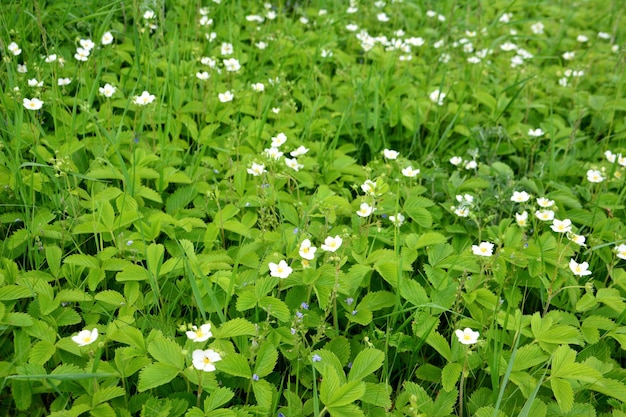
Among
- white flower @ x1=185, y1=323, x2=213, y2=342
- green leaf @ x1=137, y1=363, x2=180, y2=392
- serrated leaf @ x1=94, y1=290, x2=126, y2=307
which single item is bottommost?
serrated leaf @ x1=94, y1=290, x2=126, y2=307

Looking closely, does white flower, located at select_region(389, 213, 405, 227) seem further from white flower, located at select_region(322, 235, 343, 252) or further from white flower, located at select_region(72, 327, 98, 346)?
white flower, located at select_region(72, 327, 98, 346)

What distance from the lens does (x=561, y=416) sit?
6.30 ft

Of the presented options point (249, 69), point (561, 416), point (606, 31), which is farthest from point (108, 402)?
point (606, 31)

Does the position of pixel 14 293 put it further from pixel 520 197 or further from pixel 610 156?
pixel 610 156

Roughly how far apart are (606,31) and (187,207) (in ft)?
12.8

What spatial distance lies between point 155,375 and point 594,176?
7.54ft

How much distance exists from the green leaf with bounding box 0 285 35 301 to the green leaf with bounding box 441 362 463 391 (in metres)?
1.40

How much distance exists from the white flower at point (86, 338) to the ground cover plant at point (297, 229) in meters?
0.02

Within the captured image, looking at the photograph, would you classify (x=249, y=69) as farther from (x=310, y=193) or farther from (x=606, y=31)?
(x=606, y=31)

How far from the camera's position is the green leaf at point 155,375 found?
1726 millimetres

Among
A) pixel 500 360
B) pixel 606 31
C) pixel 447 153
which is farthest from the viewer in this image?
pixel 606 31

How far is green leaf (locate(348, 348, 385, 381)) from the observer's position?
1.88 meters

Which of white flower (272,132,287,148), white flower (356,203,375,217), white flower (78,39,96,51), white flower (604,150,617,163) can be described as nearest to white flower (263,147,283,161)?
white flower (272,132,287,148)

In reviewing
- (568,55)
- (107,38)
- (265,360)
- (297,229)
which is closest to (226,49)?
(107,38)
